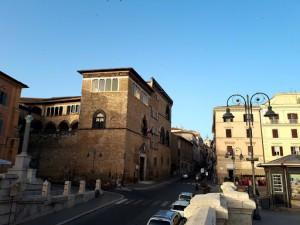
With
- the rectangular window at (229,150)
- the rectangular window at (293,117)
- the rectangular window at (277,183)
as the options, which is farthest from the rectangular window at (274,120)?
the rectangular window at (277,183)

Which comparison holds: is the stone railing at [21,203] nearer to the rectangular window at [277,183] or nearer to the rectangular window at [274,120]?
the rectangular window at [277,183]

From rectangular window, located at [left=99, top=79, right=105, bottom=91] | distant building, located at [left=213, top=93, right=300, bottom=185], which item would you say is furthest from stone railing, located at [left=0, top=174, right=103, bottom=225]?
distant building, located at [left=213, top=93, right=300, bottom=185]

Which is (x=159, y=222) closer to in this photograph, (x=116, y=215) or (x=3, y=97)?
(x=116, y=215)

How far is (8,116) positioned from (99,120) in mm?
11636

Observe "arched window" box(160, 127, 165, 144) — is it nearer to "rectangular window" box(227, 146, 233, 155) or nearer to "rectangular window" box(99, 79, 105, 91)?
"rectangular window" box(227, 146, 233, 155)

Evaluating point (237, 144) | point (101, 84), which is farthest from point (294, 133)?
point (101, 84)

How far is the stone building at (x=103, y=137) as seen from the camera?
3384 centimetres

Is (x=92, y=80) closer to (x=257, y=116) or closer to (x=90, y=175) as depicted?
(x=90, y=175)

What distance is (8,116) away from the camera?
108ft

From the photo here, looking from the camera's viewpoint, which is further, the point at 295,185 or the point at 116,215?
the point at 295,185

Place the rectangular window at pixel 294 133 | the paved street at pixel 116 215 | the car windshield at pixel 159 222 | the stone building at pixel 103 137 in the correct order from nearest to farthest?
1. the car windshield at pixel 159 222
2. the paved street at pixel 116 215
3. the stone building at pixel 103 137
4. the rectangular window at pixel 294 133

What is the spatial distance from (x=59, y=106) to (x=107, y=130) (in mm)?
13810

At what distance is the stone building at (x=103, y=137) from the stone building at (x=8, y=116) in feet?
17.0

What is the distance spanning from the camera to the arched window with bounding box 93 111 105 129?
35.6 meters
